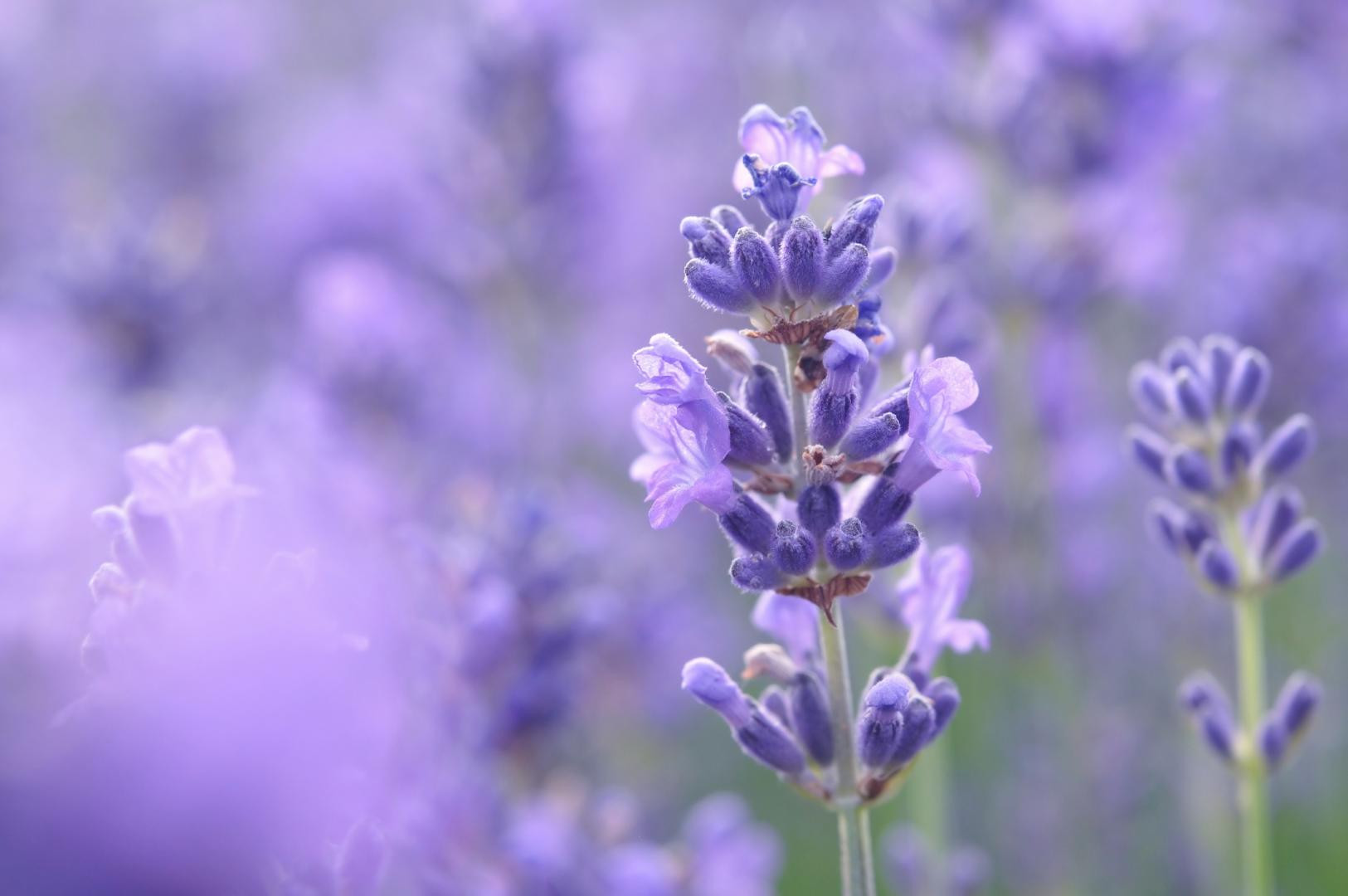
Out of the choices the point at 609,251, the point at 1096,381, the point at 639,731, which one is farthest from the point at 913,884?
the point at 609,251

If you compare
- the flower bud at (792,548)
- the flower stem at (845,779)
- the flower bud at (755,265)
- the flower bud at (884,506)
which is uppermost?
the flower bud at (755,265)

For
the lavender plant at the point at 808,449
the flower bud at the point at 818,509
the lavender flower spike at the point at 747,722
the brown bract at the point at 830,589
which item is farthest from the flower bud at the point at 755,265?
the lavender flower spike at the point at 747,722

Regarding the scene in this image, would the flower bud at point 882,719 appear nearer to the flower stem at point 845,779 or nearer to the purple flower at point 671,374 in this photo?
the flower stem at point 845,779

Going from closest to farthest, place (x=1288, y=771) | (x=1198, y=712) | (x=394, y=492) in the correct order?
1. (x=1198, y=712)
2. (x=394, y=492)
3. (x=1288, y=771)

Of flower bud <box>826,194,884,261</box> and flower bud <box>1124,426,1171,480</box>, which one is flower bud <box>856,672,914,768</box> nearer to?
flower bud <box>826,194,884,261</box>

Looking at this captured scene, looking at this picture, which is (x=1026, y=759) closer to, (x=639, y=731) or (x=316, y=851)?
(x=639, y=731)

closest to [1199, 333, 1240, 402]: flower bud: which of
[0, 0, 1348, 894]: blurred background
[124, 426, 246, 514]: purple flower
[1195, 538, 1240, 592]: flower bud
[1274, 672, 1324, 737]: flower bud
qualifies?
[1195, 538, 1240, 592]: flower bud
